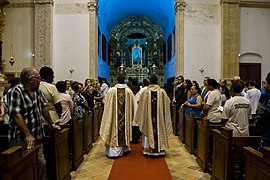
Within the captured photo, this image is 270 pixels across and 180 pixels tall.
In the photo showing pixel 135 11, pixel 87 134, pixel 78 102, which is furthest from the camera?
pixel 135 11

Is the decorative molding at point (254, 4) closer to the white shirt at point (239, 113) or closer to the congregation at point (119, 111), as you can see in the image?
the congregation at point (119, 111)

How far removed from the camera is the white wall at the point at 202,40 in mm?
14742

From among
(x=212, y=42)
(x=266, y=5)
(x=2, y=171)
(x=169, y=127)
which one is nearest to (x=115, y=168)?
(x=169, y=127)

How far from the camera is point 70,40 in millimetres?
14812

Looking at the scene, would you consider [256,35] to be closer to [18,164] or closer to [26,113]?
[26,113]

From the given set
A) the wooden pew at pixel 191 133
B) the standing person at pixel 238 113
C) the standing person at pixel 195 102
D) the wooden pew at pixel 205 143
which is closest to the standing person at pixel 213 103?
the wooden pew at pixel 205 143

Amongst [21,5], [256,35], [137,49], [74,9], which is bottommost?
[256,35]

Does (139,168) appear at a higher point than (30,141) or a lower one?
lower

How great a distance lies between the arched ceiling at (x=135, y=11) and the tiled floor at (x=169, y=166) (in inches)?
455

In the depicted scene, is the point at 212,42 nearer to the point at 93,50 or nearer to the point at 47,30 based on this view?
the point at 93,50

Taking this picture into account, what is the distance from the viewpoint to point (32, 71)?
12.0 ft

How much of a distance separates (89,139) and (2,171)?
5.34 meters

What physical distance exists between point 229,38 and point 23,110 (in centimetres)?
Answer: 1248

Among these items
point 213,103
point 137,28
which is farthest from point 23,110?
point 137,28
